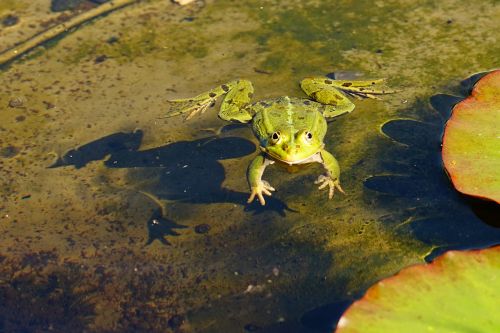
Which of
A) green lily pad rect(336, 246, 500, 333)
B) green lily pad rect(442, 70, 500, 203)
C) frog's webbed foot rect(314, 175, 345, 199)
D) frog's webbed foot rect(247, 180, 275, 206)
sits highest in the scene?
green lily pad rect(442, 70, 500, 203)

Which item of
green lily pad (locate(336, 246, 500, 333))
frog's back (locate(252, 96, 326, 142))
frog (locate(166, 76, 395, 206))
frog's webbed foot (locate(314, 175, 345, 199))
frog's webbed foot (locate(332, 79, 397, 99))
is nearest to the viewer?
green lily pad (locate(336, 246, 500, 333))

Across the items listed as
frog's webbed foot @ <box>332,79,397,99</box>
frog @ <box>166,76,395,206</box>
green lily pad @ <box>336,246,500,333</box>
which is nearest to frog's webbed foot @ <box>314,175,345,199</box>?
frog @ <box>166,76,395,206</box>

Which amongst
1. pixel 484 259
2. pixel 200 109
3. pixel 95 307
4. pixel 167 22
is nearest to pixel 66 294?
pixel 95 307

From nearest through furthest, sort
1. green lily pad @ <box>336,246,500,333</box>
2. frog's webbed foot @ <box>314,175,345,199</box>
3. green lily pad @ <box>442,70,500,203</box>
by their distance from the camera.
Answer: green lily pad @ <box>336,246,500,333</box> → green lily pad @ <box>442,70,500,203</box> → frog's webbed foot @ <box>314,175,345,199</box>

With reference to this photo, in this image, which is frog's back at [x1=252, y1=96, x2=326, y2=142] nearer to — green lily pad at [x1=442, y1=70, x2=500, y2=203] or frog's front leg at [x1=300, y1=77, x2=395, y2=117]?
frog's front leg at [x1=300, y1=77, x2=395, y2=117]

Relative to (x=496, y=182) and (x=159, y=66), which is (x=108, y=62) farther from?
(x=496, y=182)

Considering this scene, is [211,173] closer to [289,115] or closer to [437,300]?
[289,115]

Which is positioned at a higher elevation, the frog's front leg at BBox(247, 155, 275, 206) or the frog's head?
the frog's head

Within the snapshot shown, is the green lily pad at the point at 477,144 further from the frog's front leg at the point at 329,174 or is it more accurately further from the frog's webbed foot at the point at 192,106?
the frog's webbed foot at the point at 192,106

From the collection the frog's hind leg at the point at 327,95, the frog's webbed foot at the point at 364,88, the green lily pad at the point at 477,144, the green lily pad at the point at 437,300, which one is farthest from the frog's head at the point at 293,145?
the green lily pad at the point at 437,300
